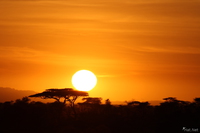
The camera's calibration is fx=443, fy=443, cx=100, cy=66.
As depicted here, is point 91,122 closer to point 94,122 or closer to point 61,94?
point 94,122

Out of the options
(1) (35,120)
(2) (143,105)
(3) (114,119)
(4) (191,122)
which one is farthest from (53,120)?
(2) (143,105)

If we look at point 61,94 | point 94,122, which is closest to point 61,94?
point 61,94

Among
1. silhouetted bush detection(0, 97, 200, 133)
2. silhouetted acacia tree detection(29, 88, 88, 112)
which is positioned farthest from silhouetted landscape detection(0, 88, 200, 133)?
silhouetted acacia tree detection(29, 88, 88, 112)

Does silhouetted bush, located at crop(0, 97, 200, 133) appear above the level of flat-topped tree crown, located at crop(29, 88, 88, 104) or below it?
below

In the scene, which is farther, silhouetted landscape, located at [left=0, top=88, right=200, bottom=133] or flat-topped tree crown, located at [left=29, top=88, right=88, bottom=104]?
flat-topped tree crown, located at [left=29, top=88, right=88, bottom=104]

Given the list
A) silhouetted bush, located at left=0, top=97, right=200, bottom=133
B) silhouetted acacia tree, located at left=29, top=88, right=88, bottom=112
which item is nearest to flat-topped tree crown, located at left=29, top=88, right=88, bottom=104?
silhouetted acacia tree, located at left=29, top=88, right=88, bottom=112

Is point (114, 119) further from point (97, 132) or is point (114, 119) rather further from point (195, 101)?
point (195, 101)

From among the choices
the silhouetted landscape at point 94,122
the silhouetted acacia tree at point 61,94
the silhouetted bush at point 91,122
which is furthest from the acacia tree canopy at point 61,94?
the silhouetted bush at point 91,122

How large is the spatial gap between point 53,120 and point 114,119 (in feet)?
36.7

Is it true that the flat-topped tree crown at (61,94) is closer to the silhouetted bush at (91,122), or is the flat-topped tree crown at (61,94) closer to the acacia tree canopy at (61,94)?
the acacia tree canopy at (61,94)

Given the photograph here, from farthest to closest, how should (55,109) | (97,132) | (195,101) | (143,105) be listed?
1. (195,101)
2. (143,105)
3. (55,109)
4. (97,132)

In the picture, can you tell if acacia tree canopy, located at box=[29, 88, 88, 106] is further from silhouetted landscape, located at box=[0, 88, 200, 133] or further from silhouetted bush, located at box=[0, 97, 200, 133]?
silhouetted bush, located at box=[0, 97, 200, 133]

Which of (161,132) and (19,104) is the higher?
(19,104)

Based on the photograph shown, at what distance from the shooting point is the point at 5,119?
7525cm
